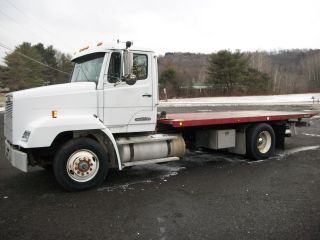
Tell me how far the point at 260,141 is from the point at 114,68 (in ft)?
15.5

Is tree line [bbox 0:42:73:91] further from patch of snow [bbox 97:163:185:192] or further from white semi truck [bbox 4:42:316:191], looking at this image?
white semi truck [bbox 4:42:316:191]

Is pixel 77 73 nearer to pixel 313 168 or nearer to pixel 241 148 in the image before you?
pixel 241 148

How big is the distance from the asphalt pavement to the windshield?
2.13 m

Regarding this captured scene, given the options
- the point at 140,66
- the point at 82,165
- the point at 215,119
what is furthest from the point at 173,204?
the point at 215,119

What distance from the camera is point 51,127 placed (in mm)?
6109

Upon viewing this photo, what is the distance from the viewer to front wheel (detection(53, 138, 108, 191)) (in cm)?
625

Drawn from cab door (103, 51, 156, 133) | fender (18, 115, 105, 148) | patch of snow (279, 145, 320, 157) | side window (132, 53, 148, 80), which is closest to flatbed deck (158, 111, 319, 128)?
cab door (103, 51, 156, 133)

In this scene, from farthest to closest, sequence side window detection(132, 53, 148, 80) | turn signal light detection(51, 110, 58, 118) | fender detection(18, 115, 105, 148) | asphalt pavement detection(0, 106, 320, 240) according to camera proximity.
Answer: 1. side window detection(132, 53, 148, 80)
2. turn signal light detection(51, 110, 58, 118)
3. fender detection(18, 115, 105, 148)
4. asphalt pavement detection(0, 106, 320, 240)

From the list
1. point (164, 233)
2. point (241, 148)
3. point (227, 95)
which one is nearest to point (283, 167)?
point (241, 148)

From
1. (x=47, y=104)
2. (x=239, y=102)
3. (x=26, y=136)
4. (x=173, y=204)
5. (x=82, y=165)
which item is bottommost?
(x=173, y=204)

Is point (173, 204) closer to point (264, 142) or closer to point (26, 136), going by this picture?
point (26, 136)

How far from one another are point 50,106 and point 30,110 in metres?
0.34

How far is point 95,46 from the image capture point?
7121mm

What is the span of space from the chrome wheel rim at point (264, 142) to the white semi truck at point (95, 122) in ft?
7.13
